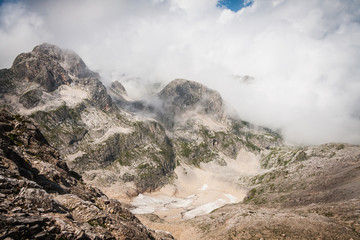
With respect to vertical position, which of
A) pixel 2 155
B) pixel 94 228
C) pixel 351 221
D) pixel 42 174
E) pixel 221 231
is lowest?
pixel 221 231

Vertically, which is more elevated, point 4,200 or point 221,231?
point 4,200

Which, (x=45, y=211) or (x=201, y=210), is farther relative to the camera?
(x=201, y=210)

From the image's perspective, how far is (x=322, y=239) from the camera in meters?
35.4

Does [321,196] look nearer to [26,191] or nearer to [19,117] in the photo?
[26,191]

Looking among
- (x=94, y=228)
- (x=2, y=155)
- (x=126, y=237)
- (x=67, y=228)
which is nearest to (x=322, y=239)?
(x=126, y=237)

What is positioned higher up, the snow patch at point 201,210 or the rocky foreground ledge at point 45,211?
the rocky foreground ledge at point 45,211

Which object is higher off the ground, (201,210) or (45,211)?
(45,211)

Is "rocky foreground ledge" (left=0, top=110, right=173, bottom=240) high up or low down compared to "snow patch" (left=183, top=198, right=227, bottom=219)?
up

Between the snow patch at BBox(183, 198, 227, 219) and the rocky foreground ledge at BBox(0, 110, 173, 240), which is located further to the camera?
the snow patch at BBox(183, 198, 227, 219)

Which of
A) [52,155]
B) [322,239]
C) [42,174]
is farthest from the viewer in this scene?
[52,155]

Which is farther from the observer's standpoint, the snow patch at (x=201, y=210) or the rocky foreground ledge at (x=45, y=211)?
the snow patch at (x=201, y=210)

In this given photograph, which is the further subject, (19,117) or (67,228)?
(19,117)

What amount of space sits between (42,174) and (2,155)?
8413 mm

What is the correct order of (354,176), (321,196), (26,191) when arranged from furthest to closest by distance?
(354,176), (321,196), (26,191)
